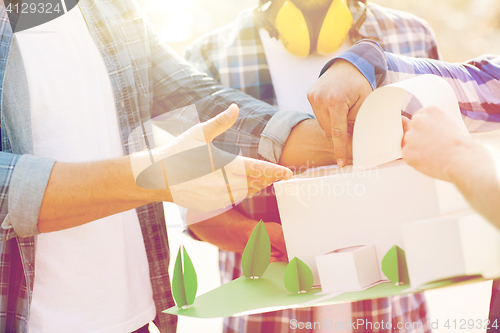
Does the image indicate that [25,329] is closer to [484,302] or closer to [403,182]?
[403,182]

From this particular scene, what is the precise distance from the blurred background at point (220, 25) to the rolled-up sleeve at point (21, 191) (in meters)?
1.87

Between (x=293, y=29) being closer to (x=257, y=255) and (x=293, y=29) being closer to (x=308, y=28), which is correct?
(x=308, y=28)

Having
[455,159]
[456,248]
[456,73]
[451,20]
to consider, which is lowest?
[456,248]

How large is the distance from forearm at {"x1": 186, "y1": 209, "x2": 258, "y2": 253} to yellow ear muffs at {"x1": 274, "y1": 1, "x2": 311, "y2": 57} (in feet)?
2.04

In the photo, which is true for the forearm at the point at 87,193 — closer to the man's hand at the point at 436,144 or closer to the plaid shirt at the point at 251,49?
the man's hand at the point at 436,144

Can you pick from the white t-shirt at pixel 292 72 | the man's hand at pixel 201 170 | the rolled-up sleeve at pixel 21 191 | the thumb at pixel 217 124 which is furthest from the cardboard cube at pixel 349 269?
the white t-shirt at pixel 292 72

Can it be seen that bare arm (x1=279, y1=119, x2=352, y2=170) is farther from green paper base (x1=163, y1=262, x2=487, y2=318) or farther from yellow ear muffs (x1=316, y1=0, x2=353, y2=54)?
yellow ear muffs (x1=316, y1=0, x2=353, y2=54)

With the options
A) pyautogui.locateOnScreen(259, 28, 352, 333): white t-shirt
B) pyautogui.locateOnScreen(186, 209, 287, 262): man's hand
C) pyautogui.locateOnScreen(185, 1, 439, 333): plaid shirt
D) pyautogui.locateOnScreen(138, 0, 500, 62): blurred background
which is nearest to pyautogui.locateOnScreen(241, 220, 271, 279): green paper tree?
pyautogui.locateOnScreen(186, 209, 287, 262): man's hand

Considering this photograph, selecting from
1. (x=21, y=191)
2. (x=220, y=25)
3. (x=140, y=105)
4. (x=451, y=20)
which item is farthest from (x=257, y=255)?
(x=451, y=20)

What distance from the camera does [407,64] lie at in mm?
797

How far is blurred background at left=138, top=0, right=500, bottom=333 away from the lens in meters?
2.90

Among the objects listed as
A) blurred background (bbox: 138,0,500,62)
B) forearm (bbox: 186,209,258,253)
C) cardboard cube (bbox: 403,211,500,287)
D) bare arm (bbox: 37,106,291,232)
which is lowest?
forearm (bbox: 186,209,258,253)

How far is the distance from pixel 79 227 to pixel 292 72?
0.88m

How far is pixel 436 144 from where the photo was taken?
1.30 feet
